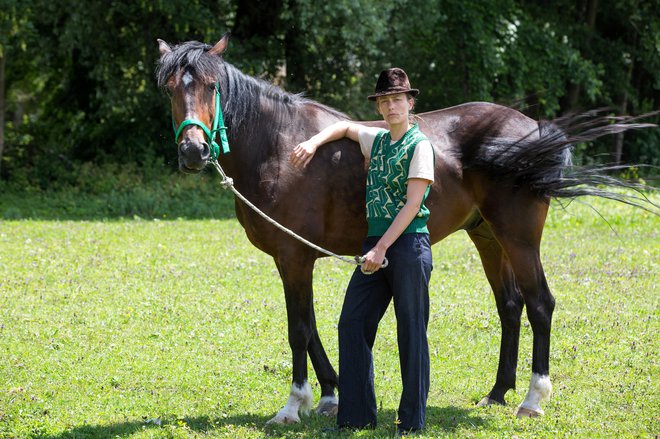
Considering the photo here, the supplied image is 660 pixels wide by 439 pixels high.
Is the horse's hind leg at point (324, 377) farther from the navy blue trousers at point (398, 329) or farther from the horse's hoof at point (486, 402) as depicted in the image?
the horse's hoof at point (486, 402)

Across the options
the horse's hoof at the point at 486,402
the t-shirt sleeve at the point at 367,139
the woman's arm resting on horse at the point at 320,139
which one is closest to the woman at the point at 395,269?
the t-shirt sleeve at the point at 367,139

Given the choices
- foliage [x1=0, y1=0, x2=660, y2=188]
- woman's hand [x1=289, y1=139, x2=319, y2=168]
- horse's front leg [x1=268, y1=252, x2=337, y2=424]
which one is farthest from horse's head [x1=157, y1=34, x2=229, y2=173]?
foliage [x1=0, y1=0, x2=660, y2=188]

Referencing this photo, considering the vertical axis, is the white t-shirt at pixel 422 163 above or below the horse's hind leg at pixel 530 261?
above

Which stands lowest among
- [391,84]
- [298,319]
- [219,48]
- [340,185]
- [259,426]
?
[259,426]

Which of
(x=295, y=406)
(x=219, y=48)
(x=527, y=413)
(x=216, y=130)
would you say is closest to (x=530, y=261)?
(x=527, y=413)

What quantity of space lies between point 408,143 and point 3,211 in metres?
13.4

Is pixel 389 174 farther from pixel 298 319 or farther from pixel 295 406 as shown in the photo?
pixel 295 406

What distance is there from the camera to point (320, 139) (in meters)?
5.62

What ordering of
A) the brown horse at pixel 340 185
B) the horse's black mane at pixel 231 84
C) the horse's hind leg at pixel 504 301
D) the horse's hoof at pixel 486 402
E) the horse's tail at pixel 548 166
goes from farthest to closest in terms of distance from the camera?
1. the horse's hind leg at pixel 504 301
2. the horse's hoof at pixel 486 402
3. the horse's tail at pixel 548 166
4. the brown horse at pixel 340 185
5. the horse's black mane at pixel 231 84

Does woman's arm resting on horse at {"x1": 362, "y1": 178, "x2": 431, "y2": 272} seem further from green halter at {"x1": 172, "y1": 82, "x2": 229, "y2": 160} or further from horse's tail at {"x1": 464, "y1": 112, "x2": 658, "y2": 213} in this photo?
green halter at {"x1": 172, "y1": 82, "x2": 229, "y2": 160}

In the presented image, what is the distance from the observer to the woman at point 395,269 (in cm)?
493

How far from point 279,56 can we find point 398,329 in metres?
16.0

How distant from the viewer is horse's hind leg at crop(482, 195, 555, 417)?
5867mm

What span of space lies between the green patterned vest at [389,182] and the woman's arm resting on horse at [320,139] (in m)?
0.49
